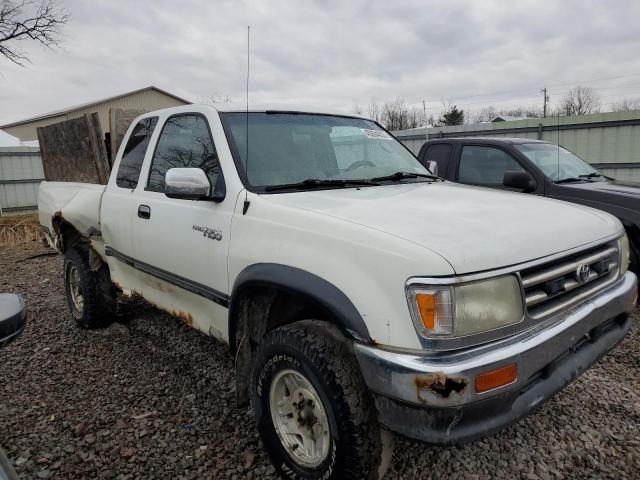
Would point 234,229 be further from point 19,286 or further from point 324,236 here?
point 19,286

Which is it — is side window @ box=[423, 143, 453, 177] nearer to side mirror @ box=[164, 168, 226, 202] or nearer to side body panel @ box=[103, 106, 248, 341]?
side body panel @ box=[103, 106, 248, 341]

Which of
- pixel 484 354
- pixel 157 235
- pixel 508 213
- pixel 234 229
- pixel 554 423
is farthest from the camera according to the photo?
pixel 157 235

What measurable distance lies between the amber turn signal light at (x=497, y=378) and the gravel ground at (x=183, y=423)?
893 millimetres

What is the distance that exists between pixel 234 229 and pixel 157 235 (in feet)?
2.99

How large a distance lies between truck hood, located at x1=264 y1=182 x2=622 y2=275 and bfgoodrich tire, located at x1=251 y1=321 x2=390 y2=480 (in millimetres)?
544

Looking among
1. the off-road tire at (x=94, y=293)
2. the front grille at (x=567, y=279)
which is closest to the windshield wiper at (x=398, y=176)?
the front grille at (x=567, y=279)

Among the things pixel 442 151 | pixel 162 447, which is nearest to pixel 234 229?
pixel 162 447

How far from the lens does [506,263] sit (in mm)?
1838

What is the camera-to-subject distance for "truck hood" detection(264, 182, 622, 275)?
1.83 meters

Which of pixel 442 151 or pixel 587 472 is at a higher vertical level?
pixel 442 151

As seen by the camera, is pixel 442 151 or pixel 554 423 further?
pixel 442 151

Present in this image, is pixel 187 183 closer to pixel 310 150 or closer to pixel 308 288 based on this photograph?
pixel 310 150

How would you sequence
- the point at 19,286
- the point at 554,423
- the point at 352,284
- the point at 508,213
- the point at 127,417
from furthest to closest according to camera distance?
the point at 19,286, the point at 127,417, the point at 554,423, the point at 508,213, the point at 352,284

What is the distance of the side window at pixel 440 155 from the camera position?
20.6ft
